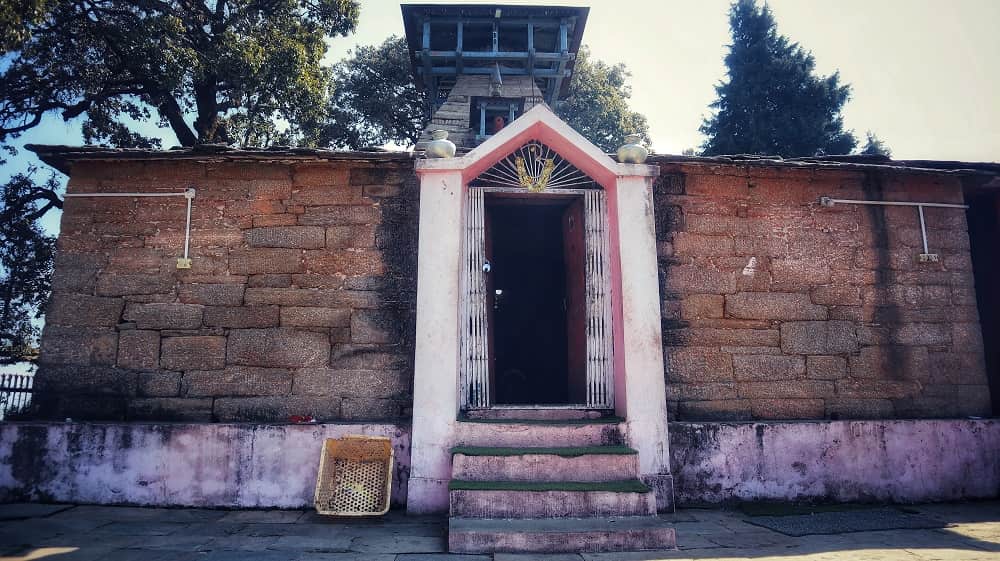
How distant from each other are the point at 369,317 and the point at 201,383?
6.19 feet

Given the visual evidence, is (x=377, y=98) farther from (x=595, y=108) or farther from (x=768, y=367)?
(x=768, y=367)

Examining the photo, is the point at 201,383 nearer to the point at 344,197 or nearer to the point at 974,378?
the point at 344,197

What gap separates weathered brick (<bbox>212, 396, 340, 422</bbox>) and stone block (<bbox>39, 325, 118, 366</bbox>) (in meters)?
1.32

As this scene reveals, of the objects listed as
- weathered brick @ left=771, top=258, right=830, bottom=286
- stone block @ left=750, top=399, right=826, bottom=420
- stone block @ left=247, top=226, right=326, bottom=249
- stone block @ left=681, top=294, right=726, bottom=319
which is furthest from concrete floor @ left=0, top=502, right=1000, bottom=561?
stone block @ left=247, top=226, right=326, bottom=249

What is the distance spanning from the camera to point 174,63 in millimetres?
10836

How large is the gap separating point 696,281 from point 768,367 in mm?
1247

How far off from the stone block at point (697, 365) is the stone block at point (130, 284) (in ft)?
18.3

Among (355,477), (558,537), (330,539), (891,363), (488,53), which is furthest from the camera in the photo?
(488,53)

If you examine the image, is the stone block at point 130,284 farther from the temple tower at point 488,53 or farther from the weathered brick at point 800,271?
the temple tower at point 488,53

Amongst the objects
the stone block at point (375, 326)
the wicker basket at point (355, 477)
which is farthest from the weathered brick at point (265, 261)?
the wicker basket at point (355, 477)

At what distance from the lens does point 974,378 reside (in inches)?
241

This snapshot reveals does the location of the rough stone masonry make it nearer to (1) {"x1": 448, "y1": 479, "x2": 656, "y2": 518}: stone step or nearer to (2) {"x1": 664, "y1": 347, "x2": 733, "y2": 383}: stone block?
(2) {"x1": 664, "y1": 347, "x2": 733, "y2": 383}: stone block

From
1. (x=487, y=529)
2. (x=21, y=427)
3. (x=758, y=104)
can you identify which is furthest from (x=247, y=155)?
(x=758, y=104)

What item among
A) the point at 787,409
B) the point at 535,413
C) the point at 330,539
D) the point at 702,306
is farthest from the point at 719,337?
the point at 330,539
